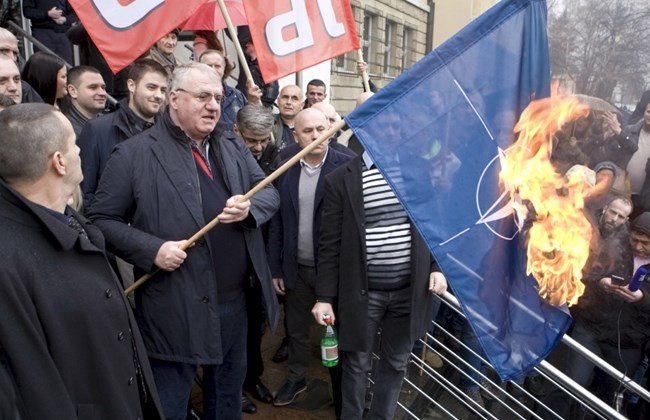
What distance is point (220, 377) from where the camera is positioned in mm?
2895

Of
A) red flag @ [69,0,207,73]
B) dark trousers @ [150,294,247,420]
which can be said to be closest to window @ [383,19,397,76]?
red flag @ [69,0,207,73]

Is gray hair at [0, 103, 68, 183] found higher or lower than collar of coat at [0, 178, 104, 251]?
higher

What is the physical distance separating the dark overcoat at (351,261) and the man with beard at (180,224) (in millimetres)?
500

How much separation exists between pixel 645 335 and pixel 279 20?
10.7 feet

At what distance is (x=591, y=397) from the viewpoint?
2.43 metres

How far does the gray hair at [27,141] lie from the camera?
1613 mm

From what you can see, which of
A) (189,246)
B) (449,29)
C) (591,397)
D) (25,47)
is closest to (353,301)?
(189,246)

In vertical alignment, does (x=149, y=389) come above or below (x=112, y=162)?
below

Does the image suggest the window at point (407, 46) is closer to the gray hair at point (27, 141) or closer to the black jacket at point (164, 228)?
the black jacket at point (164, 228)

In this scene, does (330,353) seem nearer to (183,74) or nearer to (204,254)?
(204,254)

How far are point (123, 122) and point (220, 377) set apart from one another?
5.53 ft

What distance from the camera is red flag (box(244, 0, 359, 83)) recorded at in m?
3.73

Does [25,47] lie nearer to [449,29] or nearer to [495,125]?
[495,125]

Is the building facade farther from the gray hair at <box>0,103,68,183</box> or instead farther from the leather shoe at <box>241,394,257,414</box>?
the gray hair at <box>0,103,68,183</box>
